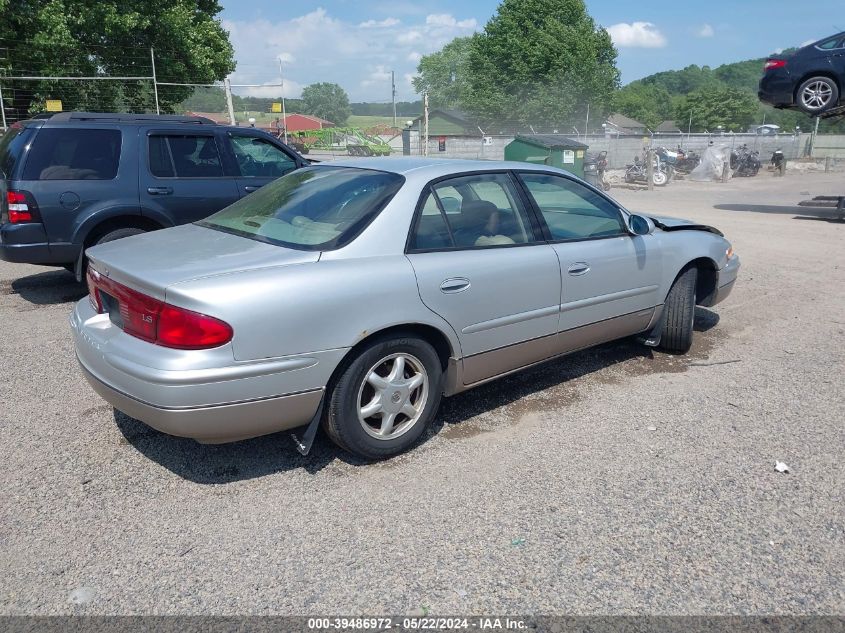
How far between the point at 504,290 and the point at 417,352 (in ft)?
2.24

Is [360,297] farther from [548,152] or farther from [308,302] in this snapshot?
[548,152]

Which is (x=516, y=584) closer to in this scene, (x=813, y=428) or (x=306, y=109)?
(x=813, y=428)

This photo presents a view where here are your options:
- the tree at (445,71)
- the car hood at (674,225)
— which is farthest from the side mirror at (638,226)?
the tree at (445,71)

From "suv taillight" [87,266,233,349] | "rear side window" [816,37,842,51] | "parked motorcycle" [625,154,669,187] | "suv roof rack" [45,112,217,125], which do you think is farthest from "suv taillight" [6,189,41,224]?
"parked motorcycle" [625,154,669,187]

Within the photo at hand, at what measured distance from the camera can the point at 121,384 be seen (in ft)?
10.2

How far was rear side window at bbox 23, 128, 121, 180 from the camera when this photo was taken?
20.5 ft

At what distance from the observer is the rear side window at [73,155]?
623 cm

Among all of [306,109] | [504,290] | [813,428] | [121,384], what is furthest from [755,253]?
[306,109]

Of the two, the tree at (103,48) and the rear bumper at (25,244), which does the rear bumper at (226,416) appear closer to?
the rear bumper at (25,244)

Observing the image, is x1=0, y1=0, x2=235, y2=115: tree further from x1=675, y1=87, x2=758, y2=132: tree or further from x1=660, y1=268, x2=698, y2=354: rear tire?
x1=675, y1=87, x2=758, y2=132: tree

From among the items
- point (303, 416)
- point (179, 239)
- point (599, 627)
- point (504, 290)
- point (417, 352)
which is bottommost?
point (599, 627)

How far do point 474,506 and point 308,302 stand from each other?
1.23m

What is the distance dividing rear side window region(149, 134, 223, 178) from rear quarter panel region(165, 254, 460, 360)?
14.5 feet

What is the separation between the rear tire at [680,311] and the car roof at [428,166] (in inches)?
55.4
